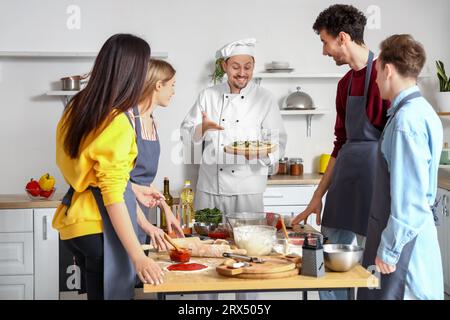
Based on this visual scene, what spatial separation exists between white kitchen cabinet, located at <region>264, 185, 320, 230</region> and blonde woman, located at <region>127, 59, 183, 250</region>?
1.91 metres

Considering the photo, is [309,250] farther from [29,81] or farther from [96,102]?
[29,81]

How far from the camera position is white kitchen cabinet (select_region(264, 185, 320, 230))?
4824 mm

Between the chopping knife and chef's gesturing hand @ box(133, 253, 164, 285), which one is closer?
chef's gesturing hand @ box(133, 253, 164, 285)

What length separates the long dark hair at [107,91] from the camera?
2111mm

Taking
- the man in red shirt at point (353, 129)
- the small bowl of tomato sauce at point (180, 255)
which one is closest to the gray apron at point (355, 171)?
the man in red shirt at point (353, 129)

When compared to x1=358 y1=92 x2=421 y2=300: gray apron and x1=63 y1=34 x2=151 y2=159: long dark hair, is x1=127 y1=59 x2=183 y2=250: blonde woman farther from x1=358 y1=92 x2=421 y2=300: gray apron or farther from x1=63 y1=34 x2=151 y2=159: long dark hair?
x1=358 y1=92 x2=421 y2=300: gray apron

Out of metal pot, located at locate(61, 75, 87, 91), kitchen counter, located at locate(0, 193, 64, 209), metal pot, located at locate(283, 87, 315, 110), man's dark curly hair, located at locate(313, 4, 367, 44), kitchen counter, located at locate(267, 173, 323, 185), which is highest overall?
man's dark curly hair, located at locate(313, 4, 367, 44)

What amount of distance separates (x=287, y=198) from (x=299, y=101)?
0.79m

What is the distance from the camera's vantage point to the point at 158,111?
202 inches

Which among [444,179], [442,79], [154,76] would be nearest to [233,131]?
[154,76]

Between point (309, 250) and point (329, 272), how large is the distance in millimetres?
135

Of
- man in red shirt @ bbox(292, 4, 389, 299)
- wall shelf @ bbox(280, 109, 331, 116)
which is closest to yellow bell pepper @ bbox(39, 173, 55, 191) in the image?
wall shelf @ bbox(280, 109, 331, 116)

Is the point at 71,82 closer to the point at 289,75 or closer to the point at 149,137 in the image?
the point at 289,75
